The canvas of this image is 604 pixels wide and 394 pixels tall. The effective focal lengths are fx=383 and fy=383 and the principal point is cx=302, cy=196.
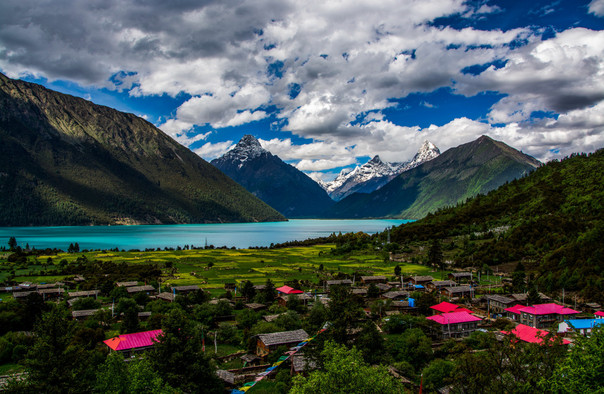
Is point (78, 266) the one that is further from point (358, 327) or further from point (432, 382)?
point (432, 382)

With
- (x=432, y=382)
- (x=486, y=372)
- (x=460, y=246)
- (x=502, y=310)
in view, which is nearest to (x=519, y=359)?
(x=486, y=372)

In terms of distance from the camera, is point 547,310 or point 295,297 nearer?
point 547,310

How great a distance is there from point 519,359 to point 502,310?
1419 inches

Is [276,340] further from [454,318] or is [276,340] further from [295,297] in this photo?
[454,318]

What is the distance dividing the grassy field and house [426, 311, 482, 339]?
3578 cm

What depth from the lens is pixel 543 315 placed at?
47.4 meters

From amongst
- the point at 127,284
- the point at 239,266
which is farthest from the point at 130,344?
the point at 239,266

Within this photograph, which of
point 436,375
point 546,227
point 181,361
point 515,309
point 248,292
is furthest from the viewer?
point 546,227

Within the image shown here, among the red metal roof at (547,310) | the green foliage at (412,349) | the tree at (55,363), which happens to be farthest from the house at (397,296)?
the tree at (55,363)

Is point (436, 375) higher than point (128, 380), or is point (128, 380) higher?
point (128, 380)

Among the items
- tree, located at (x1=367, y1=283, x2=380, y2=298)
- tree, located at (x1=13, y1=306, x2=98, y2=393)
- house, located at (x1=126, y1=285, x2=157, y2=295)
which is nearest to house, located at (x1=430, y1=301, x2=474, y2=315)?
tree, located at (x1=367, y1=283, x2=380, y2=298)

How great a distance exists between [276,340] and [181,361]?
13.5m

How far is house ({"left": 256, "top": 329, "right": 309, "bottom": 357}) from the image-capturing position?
1441 inches

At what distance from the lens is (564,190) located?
391 ft
